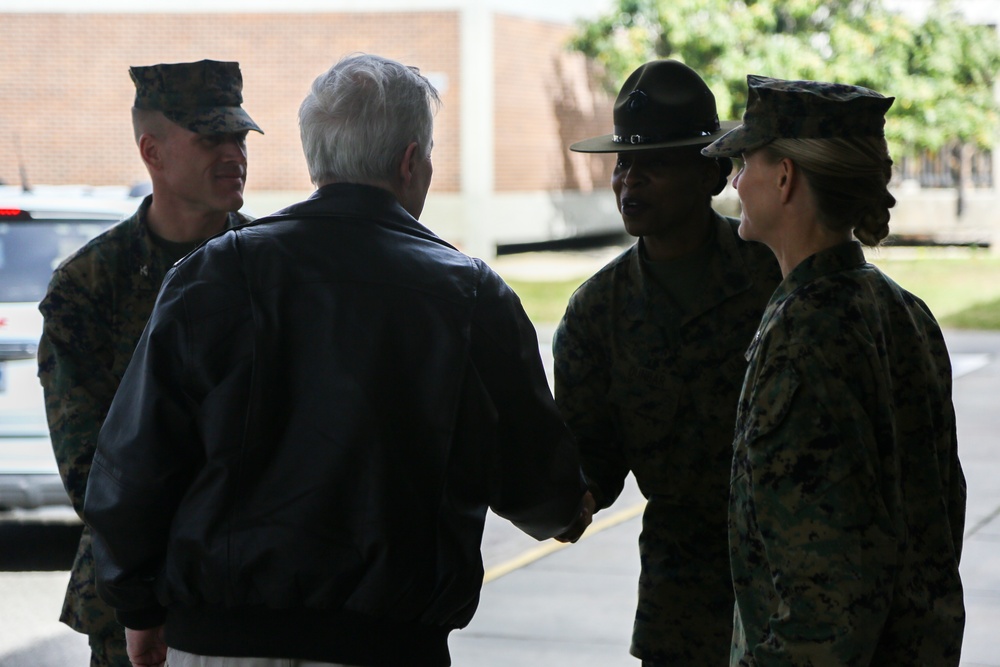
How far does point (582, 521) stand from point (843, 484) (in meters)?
0.86

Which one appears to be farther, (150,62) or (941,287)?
(150,62)

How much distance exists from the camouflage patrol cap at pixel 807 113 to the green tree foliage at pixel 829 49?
69.8ft

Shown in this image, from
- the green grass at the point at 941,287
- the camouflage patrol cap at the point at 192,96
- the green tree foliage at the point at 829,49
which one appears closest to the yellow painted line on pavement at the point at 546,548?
the camouflage patrol cap at the point at 192,96

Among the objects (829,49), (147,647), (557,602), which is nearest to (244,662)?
(147,647)

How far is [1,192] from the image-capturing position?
680 centimetres

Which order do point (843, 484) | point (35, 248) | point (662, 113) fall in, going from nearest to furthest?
point (843, 484), point (662, 113), point (35, 248)

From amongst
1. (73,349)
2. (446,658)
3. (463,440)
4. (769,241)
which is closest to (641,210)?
(769,241)

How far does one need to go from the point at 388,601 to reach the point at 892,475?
937 millimetres

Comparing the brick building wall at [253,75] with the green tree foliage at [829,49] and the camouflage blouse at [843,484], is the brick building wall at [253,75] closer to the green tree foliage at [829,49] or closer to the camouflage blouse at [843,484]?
the green tree foliage at [829,49]

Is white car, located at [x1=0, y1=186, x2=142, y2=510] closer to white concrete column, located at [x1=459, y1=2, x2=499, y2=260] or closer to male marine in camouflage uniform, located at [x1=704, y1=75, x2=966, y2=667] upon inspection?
male marine in camouflage uniform, located at [x1=704, y1=75, x2=966, y2=667]

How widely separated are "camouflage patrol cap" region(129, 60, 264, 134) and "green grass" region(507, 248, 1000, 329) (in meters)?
11.9

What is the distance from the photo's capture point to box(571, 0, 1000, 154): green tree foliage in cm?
2375

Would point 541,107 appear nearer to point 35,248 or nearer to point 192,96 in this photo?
point 35,248

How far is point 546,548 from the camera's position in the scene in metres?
6.97
